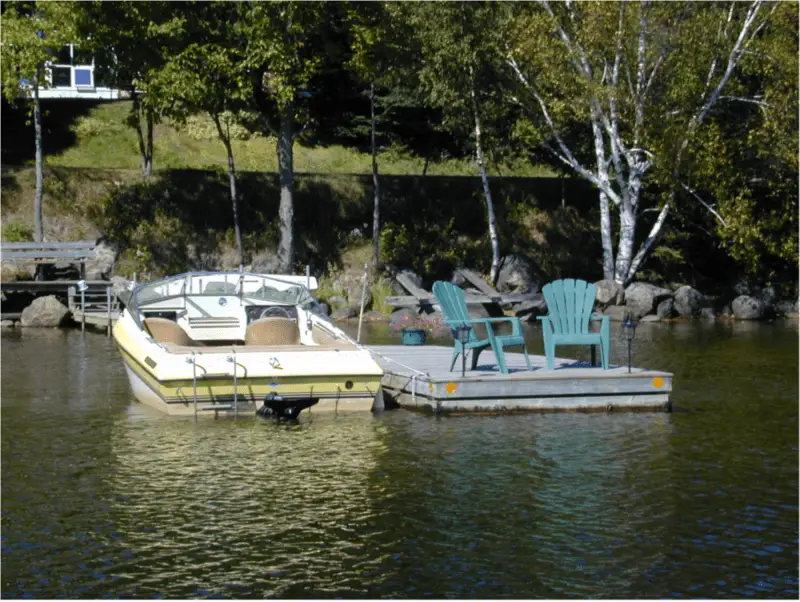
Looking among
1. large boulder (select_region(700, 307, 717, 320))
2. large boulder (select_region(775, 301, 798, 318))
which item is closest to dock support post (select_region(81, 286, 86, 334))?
large boulder (select_region(700, 307, 717, 320))

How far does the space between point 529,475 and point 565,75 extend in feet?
79.5

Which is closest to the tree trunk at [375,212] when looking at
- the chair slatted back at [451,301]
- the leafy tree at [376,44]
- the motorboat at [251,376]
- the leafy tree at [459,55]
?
the leafy tree at [376,44]

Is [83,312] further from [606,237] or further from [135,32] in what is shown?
[606,237]

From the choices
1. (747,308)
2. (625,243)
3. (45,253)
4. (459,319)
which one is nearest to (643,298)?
(625,243)

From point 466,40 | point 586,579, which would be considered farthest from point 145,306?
point 466,40

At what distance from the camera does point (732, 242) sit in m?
39.2

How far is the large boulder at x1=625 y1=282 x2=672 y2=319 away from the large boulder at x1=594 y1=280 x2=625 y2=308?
255 mm

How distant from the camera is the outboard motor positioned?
60.2 feet

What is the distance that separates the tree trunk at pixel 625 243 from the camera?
3922cm

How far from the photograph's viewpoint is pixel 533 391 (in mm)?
19203

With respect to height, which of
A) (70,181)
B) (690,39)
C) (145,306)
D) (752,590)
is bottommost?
(752,590)

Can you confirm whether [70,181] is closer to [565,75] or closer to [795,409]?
[565,75]

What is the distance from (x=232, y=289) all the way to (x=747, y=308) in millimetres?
19669

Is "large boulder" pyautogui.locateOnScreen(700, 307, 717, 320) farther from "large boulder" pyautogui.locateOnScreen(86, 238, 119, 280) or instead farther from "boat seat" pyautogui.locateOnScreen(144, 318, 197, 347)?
"boat seat" pyautogui.locateOnScreen(144, 318, 197, 347)
